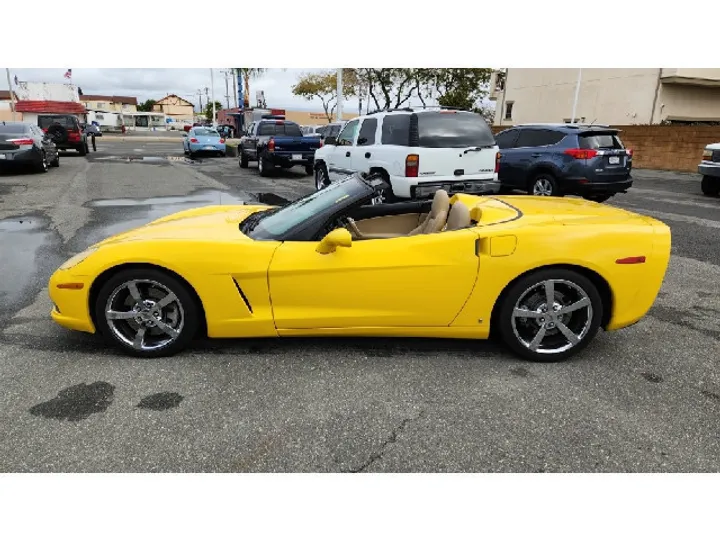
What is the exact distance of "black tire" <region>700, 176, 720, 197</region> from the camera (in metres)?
12.0

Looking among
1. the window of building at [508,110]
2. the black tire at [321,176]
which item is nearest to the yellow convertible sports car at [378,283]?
the black tire at [321,176]

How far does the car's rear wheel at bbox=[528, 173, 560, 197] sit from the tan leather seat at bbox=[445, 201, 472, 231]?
23.0 feet

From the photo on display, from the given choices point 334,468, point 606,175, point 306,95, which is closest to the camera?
point 334,468

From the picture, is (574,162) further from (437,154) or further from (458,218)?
(458,218)

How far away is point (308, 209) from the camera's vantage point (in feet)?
11.6

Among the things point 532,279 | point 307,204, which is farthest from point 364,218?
point 532,279

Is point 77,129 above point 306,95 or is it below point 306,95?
below

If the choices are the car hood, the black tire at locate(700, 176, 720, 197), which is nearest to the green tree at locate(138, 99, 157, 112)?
the black tire at locate(700, 176, 720, 197)

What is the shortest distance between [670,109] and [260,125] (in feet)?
71.9

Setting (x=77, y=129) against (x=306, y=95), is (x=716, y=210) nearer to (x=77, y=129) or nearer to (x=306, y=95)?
(x=77, y=129)

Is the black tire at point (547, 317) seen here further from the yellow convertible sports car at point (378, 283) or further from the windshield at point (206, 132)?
the windshield at point (206, 132)

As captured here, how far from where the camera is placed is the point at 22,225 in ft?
24.7

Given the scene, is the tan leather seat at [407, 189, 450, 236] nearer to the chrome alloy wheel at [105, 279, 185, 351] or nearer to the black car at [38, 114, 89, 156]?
the chrome alloy wheel at [105, 279, 185, 351]

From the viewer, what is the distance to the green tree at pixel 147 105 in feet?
465
